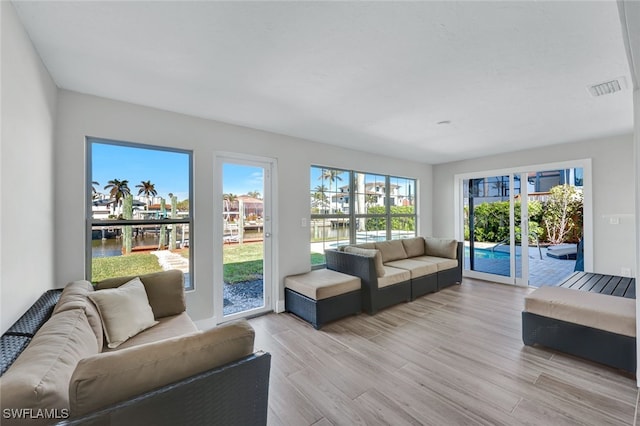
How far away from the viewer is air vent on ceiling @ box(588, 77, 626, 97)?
2.24 metres

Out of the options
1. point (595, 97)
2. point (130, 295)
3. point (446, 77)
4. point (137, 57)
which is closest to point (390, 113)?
point (446, 77)

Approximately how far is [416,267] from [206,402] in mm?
3687

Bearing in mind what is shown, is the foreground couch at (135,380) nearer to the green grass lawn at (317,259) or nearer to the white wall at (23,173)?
the white wall at (23,173)

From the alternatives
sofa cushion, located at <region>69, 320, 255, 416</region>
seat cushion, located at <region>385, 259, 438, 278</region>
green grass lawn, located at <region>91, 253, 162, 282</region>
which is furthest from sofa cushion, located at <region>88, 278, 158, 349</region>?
seat cushion, located at <region>385, 259, 438, 278</region>

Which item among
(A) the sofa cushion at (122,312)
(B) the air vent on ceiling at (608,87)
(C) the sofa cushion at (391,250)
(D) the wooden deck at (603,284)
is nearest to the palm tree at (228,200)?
(A) the sofa cushion at (122,312)

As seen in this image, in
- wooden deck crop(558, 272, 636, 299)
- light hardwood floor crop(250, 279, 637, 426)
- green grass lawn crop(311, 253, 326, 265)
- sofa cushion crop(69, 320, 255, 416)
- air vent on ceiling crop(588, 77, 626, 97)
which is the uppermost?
air vent on ceiling crop(588, 77, 626, 97)

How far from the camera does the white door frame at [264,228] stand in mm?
3189

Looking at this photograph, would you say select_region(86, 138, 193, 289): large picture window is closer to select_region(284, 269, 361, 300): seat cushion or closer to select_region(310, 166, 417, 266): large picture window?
select_region(284, 269, 361, 300): seat cushion

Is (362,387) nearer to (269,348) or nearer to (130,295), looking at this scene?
(269,348)

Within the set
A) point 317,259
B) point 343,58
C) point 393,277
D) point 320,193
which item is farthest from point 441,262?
point 343,58

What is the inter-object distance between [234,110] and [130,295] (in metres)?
2.00

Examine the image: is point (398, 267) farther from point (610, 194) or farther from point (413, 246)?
point (610, 194)

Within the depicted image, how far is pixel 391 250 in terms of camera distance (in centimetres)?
471

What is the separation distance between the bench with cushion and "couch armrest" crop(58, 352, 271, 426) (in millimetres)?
2729
